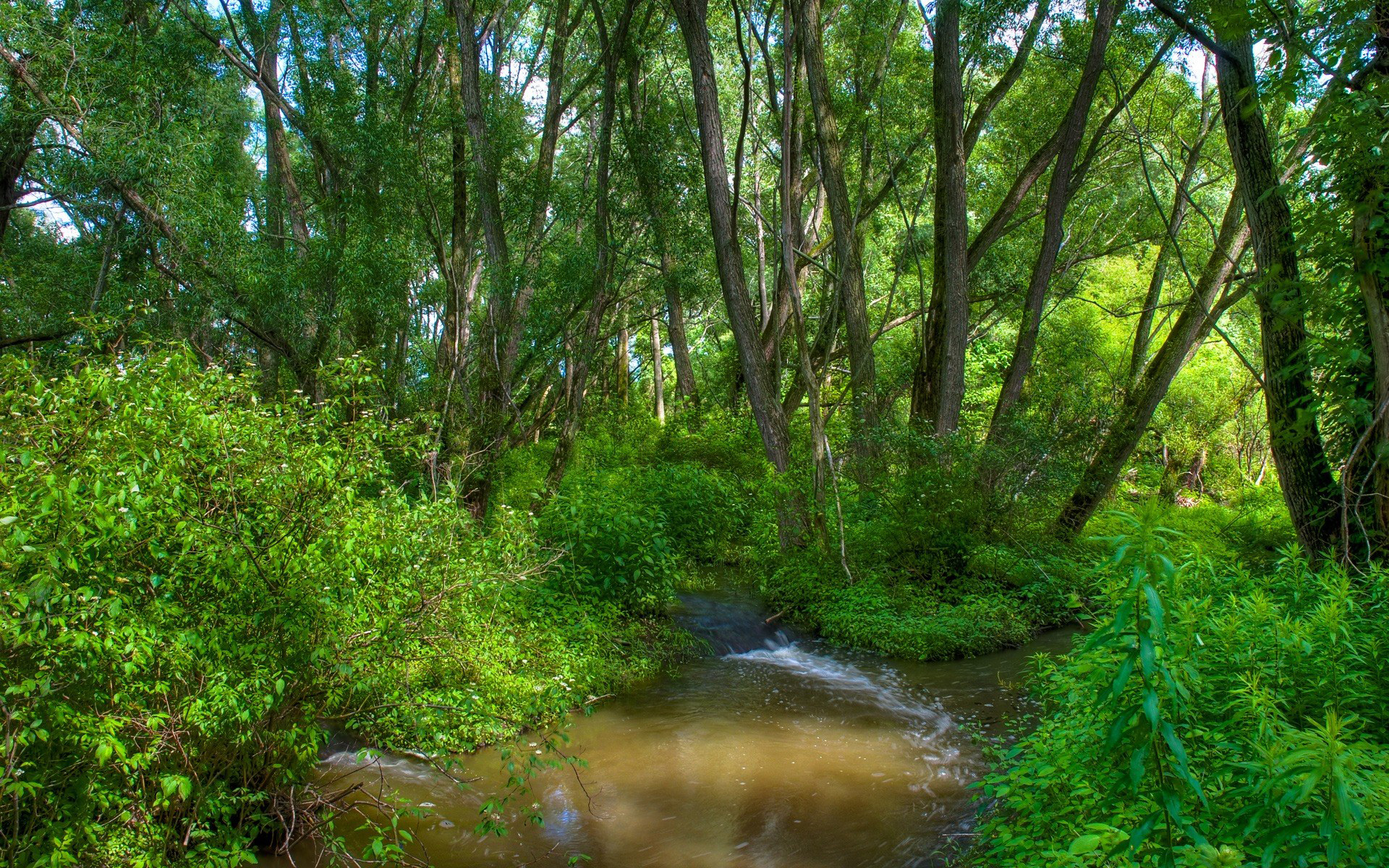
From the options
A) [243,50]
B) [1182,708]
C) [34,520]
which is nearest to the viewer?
[34,520]

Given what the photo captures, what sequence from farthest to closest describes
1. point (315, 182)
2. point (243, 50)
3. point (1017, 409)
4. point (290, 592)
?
point (315, 182), point (243, 50), point (1017, 409), point (290, 592)

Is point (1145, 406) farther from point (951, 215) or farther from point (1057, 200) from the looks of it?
point (951, 215)

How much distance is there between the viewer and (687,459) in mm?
16578

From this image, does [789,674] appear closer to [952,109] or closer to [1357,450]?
[1357,450]

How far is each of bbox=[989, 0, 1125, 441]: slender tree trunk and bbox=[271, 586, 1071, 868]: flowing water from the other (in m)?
5.02

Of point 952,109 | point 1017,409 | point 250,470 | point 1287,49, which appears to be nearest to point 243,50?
point 952,109

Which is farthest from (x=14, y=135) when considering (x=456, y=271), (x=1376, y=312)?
(x=1376, y=312)

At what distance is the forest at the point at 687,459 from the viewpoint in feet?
11.6

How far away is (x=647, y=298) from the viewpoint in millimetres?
16719

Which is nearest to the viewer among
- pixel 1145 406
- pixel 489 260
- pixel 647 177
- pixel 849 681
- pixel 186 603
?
pixel 186 603

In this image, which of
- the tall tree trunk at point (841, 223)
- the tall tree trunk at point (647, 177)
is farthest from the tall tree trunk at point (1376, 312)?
the tall tree trunk at point (647, 177)

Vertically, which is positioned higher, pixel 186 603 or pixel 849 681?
pixel 186 603

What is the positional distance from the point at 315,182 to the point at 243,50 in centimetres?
300

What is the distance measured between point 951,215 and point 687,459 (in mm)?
7102
